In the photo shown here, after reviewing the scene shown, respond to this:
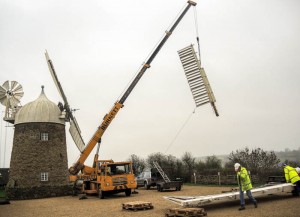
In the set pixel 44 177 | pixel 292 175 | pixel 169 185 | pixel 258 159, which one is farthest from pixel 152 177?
pixel 258 159

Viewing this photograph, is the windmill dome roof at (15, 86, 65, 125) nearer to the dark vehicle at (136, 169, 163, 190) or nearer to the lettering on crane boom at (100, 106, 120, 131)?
the lettering on crane boom at (100, 106, 120, 131)

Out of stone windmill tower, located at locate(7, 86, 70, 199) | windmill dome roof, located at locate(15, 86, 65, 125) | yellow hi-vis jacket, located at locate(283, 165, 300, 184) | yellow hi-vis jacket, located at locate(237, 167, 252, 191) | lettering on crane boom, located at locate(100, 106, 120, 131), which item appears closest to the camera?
yellow hi-vis jacket, located at locate(237, 167, 252, 191)

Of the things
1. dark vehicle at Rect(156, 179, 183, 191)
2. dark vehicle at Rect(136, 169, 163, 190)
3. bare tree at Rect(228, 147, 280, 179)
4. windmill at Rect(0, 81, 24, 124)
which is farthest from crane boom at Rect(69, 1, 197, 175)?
bare tree at Rect(228, 147, 280, 179)

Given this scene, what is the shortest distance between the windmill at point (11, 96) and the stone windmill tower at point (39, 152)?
196cm

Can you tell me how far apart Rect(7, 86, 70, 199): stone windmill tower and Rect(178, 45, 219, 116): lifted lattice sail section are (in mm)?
17654

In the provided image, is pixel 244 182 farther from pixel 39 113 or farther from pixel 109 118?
pixel 39 113

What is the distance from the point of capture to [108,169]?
20.5 meters

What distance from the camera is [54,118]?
2864cm

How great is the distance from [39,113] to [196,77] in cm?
1887

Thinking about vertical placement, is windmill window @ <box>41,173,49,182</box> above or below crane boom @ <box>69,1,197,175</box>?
below

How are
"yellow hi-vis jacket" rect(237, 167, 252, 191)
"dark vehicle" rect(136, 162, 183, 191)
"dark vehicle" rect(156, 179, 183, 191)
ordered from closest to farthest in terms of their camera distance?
"yellow hi-vis jacket" rect(237, 167, 252, 191), "dark vehicle" rect(156, 179, 183, 191), "dark vehicle" rect(136, 162, 183, 191)

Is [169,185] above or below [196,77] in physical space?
below

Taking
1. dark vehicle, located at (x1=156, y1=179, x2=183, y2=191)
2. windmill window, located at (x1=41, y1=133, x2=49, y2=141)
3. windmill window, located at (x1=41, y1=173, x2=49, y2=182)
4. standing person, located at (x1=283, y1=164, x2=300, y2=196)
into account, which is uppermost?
windmill window, located at (x1=41, y1=133, x2=49, y2=141)

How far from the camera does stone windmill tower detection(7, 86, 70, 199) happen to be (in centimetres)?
2669
